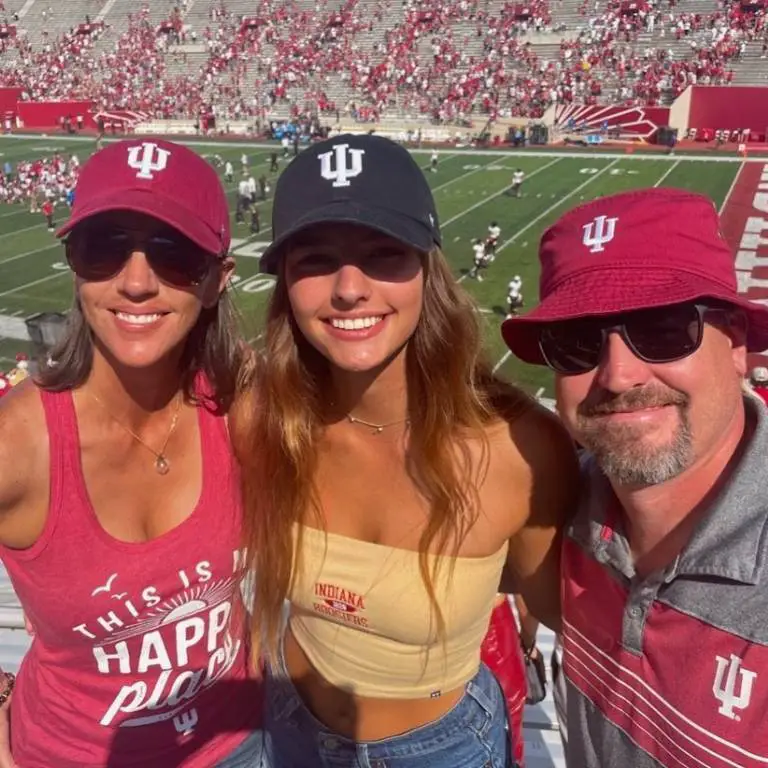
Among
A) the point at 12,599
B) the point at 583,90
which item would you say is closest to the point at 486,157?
the point at 583,90

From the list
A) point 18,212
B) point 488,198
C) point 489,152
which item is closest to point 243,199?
point 488,198

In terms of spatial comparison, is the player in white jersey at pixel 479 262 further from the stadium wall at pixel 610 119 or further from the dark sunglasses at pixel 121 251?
the stadium wall at pixel 610 119

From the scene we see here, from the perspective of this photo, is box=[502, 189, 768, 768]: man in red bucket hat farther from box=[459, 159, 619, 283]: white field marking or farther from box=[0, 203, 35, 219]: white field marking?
box=[0, 203, 35, 219]: white field marking

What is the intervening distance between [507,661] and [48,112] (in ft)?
134

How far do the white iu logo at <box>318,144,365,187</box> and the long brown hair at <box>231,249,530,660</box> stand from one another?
31 cm

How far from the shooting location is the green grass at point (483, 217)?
13.7 meters

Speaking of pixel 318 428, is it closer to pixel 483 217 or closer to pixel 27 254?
pixel 27 254

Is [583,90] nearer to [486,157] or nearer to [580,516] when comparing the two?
[486,157]

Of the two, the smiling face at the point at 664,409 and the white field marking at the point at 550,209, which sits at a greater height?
the white field marking at the point at 550,209

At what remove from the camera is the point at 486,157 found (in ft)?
88.1

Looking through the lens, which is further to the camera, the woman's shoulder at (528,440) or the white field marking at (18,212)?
the white field marking at (18,212)

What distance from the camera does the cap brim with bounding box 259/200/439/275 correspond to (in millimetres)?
1791

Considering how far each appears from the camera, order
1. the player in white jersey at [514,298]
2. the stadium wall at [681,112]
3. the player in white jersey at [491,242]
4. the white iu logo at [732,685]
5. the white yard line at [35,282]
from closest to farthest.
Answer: the white iu logo at [732,685]
the player in white jersey at [514,298]
the white yard line at [35,282]
the player in white jersey at [491,242]
the stadium wall at [681,112]

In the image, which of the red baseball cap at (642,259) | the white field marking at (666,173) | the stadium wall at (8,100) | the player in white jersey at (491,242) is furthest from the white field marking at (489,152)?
the red baseball cap at (642,259)
